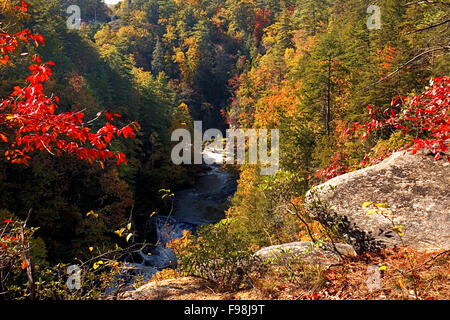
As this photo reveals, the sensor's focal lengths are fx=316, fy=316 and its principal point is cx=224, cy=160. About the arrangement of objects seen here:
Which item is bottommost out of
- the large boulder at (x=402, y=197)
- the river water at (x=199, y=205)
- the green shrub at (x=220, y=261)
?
the river water at (x=199, y=205)

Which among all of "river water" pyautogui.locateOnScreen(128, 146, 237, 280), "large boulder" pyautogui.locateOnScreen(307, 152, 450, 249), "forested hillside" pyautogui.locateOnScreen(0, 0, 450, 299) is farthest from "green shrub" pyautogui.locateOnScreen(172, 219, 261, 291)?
"river water" pyautogui.locateOnScreen(128, 146, 237, 280)

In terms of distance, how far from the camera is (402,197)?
Answer: 5273mm

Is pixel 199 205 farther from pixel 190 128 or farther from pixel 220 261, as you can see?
pixel 220 261

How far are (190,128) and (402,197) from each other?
4054 cm

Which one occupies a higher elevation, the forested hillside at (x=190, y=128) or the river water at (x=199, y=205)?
the forested hillside at (x=190, y=128)

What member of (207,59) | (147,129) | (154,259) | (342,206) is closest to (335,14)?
(207,59)

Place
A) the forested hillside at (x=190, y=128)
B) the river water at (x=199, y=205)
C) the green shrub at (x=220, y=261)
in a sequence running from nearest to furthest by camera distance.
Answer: the green shrub at (x=220, y=261) < the forested hillside at (x=190, y=128) < the river water at (x=199, y=205)

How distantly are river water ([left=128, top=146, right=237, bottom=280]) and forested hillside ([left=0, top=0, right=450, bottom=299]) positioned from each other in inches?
71.6

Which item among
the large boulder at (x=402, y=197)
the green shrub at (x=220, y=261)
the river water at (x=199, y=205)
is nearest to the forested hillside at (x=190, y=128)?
the green shrub at (x=220, y=261)

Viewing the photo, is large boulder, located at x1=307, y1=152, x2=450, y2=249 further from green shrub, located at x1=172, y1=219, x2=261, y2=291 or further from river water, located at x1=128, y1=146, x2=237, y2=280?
river water, located at x1=128, y1=146, x2=237, y2=280

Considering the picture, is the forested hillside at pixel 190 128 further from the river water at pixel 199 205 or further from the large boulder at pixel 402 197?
the river water at pixel 199 205

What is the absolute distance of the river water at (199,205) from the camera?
22031 mm

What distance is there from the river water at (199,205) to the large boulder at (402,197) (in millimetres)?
16802
